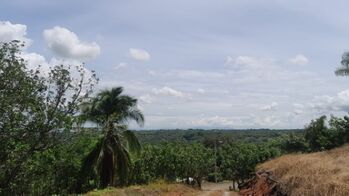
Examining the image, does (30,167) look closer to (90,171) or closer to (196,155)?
(90,171)

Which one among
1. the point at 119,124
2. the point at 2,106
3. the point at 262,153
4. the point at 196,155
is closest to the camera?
the point at 2,106

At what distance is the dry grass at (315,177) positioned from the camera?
52.5 feet

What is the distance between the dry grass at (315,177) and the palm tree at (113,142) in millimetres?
14616

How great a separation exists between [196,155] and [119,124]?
95.1 feet

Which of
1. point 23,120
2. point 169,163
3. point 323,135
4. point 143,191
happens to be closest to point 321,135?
point 323,135

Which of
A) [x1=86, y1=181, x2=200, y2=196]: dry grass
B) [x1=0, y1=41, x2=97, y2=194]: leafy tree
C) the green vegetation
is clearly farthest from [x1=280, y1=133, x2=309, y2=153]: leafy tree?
[x1=0, y1=41, x2=97, y2=194]: leafy tree

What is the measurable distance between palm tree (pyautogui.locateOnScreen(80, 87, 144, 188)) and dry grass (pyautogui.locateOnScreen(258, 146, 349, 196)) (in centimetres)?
1462

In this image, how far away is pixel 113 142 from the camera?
35781 millimetres

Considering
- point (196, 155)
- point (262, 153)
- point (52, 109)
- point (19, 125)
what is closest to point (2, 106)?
point (19, 125)

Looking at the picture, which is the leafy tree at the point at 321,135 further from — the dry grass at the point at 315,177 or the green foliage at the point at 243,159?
the dry grass at the point at 315,177

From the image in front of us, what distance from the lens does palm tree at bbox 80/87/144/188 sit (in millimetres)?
35531

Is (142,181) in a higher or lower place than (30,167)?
lower

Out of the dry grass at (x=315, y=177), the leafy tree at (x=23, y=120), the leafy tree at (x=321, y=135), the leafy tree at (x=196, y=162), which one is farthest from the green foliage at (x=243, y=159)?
the leafy tree at (x=23, y=120)

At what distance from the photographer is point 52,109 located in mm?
10484
